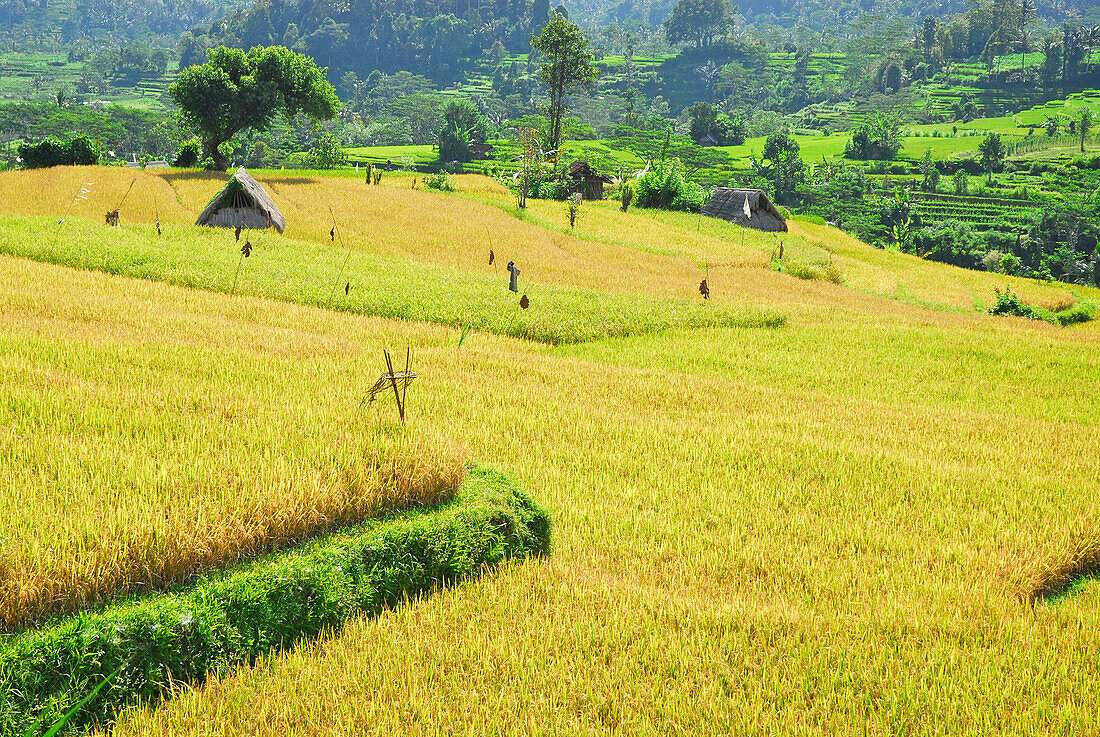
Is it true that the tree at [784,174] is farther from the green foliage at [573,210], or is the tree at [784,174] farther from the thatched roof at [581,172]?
the green foliage at [573,210]

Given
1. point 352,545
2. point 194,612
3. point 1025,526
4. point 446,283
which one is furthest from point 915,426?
point 446,283

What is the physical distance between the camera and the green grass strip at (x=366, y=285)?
17281 mm

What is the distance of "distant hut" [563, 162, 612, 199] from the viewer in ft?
197

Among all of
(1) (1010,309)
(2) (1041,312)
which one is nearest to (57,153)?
(1) (1010,309)

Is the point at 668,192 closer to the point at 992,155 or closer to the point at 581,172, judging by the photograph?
the point at 581,172

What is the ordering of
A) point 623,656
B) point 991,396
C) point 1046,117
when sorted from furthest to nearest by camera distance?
1. point 1046,117
2. point 991,396
3. point 623,656

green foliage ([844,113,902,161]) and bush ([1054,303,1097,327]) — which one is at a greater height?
green foliage ([844,113,902,161])

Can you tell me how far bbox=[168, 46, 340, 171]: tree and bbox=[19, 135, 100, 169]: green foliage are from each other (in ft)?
19.7

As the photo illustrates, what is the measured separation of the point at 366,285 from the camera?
62.1 feet

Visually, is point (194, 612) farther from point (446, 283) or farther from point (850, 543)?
point (446, 283)

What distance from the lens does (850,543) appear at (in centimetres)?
675

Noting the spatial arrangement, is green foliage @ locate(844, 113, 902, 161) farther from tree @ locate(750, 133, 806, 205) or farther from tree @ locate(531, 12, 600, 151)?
tree @ locate(531, 12, 600, 151)

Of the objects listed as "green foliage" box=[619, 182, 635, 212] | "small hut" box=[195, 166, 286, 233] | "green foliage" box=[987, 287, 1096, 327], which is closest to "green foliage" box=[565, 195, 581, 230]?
"green foliage" box=[619, 182, 635, 212]

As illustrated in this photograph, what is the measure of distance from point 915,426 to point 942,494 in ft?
10.7
